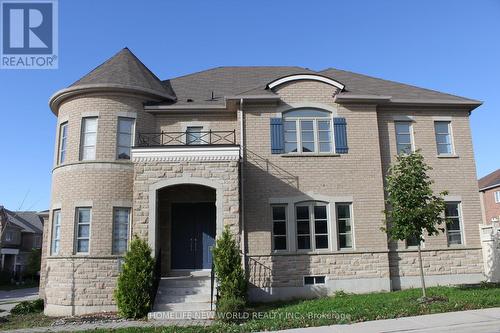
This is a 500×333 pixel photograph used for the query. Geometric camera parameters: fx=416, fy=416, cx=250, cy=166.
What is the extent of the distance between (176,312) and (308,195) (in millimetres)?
6123

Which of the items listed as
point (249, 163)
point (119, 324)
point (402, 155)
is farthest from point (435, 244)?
point (119, 324)

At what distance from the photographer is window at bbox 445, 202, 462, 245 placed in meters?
15.9

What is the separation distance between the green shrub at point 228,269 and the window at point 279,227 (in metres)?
2.62

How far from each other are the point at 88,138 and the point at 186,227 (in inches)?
189

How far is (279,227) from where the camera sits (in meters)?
14.9

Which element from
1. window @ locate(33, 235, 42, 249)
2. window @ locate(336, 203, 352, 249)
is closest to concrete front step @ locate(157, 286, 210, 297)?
window @ locate(336, 203, 352, 249)

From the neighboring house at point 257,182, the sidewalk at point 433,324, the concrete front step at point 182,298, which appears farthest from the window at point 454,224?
the concrete front step at point 182,298

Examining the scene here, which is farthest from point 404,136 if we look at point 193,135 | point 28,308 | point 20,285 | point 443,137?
point 20,285

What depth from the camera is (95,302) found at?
13578 millimetres

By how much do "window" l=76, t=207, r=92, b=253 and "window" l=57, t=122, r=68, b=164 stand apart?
234cm

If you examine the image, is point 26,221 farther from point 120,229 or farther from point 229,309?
point 229,309

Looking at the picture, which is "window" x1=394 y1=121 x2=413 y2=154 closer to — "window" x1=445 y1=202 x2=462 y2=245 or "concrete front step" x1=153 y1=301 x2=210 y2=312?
"window" x1=445 y1=202 x2=462 y2=245

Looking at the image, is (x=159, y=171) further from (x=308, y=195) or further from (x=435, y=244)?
(x=435, y=244)

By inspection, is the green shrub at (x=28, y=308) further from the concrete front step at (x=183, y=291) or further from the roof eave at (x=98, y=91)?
the roof eave at (x=98, y=91)
